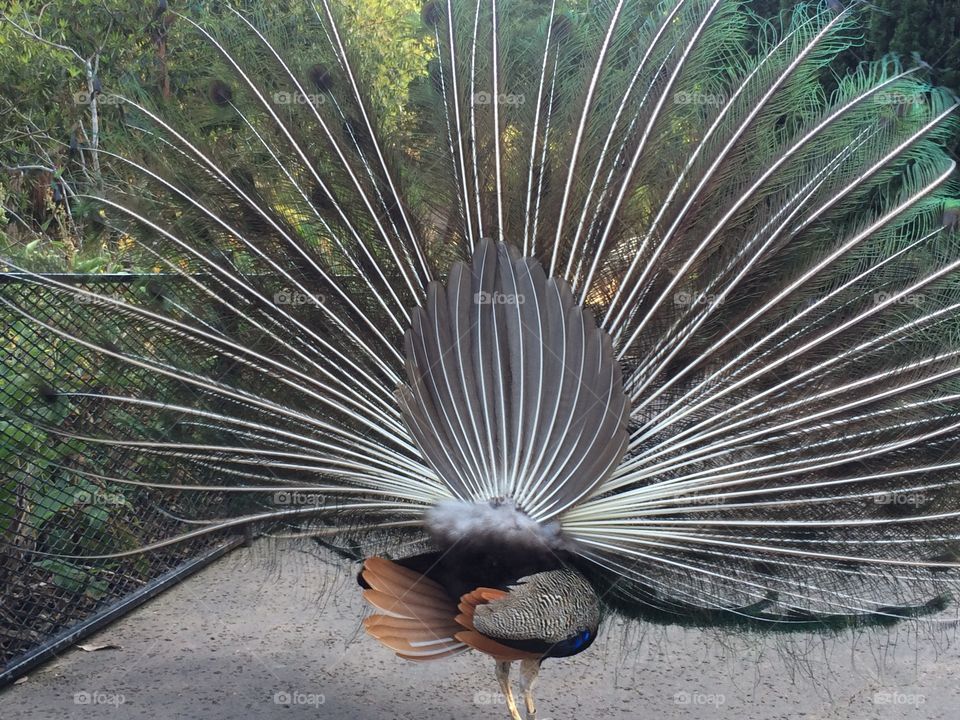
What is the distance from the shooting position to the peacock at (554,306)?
3756 millimetres

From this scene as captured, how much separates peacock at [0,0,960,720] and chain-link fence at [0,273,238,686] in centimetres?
5

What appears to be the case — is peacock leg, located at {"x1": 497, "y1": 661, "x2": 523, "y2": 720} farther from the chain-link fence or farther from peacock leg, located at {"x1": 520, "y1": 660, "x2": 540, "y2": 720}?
the chain-link fence

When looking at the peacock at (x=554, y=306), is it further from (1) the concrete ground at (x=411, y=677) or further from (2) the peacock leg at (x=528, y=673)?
(1) the concrete ground at (x=411, y=677)

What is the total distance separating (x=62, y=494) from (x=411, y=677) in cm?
215

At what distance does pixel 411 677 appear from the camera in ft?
16.7

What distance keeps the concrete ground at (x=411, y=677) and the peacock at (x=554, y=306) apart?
0.66 m

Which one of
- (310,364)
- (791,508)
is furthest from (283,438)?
(791,508)

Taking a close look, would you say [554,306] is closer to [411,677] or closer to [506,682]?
[506,682]

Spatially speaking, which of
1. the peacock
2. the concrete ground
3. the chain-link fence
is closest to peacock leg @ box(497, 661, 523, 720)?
the peacock

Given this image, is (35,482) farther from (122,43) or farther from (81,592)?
(122,43)

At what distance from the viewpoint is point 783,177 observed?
4.14 m

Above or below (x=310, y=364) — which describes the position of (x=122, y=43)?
above

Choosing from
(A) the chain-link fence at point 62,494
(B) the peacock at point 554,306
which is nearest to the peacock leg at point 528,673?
(B) the peacock at point 554,306

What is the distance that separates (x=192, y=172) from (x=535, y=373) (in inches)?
70.8
